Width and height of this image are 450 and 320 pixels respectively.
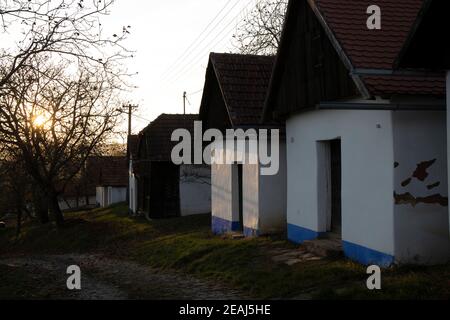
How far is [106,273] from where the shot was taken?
13.4 m

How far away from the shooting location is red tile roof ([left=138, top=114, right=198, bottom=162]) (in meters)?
28.3

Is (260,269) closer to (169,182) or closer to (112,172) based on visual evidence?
(169,182)

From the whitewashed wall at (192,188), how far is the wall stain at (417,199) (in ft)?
63.4

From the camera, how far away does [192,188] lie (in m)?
27.8

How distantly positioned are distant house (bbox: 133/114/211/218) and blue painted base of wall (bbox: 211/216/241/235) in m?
9.60

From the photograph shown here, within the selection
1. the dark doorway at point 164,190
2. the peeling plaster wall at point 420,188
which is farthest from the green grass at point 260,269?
the dark doorway at point 164,190

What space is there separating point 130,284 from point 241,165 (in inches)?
261

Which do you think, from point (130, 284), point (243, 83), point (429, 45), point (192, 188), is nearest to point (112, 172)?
point (192, 188)

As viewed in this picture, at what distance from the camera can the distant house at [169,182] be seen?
27.8 meters

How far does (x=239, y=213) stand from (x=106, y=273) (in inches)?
193

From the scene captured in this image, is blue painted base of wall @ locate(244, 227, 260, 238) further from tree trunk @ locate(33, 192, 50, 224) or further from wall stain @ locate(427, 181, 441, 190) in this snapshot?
tree trunk @ locate(33, 192, 50, 224)

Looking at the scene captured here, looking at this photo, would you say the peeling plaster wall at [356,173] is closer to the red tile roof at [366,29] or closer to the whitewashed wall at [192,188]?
the red tile roof at [366,29]

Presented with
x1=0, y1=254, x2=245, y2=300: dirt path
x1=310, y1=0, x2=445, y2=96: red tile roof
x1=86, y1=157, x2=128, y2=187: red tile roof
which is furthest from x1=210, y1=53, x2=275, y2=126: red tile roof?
x1=86, y1=157, x2=128, y2=187: red tile roof
